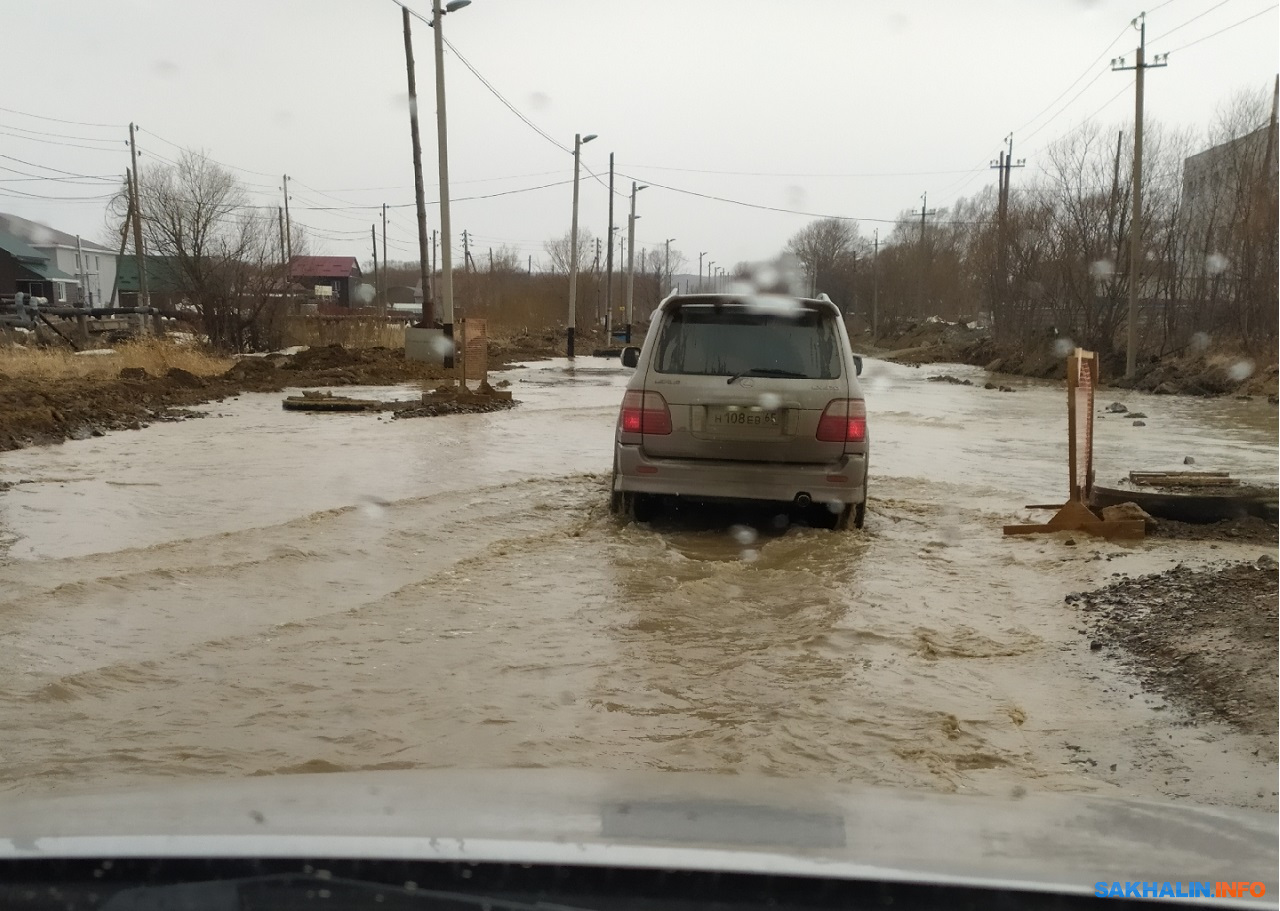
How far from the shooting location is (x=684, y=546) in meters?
7.68

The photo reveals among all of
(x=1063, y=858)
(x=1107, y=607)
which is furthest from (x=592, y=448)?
(x=1063, y=858)

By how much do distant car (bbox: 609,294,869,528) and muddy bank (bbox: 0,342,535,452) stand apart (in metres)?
8.16

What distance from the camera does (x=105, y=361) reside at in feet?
75.8

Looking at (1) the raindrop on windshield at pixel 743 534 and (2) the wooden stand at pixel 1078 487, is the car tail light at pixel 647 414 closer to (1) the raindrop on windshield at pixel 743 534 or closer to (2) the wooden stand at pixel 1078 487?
(1) the raindrop on windshield at pixel 743 534

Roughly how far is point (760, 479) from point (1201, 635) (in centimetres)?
291


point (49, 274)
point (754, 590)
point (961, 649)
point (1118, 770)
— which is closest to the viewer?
point (1118, 770)

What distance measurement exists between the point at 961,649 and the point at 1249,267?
1221 inches

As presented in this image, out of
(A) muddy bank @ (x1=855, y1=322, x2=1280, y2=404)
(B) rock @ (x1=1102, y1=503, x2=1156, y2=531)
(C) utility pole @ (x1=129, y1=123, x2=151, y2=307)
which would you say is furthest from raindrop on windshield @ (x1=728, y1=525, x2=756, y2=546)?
(C) utility pole @ (x1=129, y1=123, x2=151, y2=307)

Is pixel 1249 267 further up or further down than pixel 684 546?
further up

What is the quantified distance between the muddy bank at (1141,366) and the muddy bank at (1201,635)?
20254 millimetres

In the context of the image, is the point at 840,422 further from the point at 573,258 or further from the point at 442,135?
the point at 573,258

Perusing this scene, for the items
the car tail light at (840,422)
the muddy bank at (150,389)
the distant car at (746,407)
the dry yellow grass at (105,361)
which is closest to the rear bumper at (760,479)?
the distant car at (746,407)

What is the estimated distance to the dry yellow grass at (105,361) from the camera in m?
20.7

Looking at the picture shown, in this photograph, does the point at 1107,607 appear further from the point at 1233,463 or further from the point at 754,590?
the point at 1233,463
